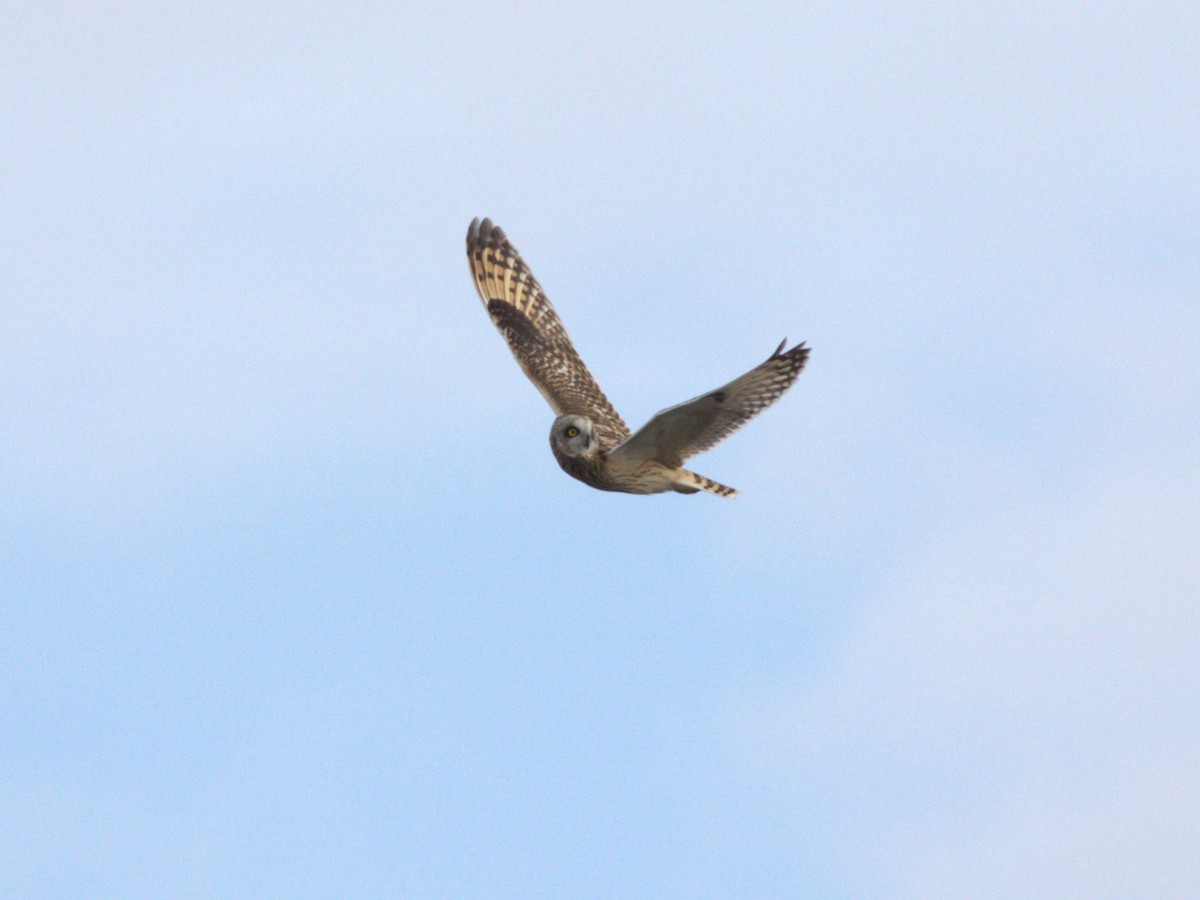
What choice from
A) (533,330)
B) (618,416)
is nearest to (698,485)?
(618,416)

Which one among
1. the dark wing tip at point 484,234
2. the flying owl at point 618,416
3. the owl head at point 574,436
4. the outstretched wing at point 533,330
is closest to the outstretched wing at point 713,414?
the flying owl at point 618,416

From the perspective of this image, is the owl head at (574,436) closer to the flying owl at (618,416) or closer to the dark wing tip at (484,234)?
the flying owl at (618,416)

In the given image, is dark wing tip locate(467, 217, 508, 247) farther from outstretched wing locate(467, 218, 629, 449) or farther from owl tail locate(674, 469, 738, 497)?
owl tail locate(674, 469, 738, 497)

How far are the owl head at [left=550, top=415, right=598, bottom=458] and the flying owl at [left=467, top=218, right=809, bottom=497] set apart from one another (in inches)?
0.4

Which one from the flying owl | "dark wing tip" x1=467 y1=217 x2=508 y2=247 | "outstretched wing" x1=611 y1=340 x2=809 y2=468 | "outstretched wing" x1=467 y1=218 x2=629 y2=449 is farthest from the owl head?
"dark wing tip" x1=467 y1=217 x2=508 y2=247

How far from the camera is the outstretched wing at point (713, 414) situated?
17.2 meters

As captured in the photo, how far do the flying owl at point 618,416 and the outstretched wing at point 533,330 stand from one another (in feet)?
0.07

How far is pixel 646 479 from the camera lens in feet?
61.7

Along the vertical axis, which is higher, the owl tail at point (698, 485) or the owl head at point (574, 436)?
the owl head at point (574, 436)

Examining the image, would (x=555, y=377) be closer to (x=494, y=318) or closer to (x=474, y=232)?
(x=494, y=318)

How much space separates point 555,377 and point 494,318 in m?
2.03

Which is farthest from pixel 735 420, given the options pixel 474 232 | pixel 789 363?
pixel 474 232

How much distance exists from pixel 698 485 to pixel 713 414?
1563 mm

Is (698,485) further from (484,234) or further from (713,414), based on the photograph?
(484,234)
